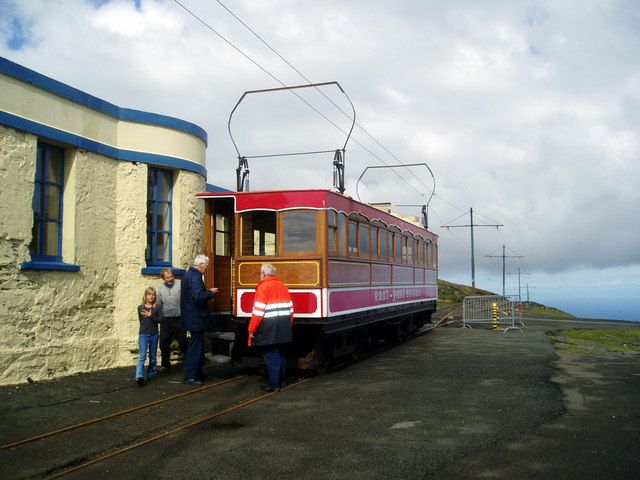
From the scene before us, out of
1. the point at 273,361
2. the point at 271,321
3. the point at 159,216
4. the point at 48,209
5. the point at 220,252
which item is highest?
the point at 159,216

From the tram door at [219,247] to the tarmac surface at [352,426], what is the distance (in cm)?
142

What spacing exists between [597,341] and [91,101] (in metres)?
16.0

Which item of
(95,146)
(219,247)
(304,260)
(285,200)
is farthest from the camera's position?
(219,247)

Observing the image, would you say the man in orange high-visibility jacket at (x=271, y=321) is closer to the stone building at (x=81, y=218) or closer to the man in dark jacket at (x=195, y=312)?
the man in dark jacket at (x=195, y=312)

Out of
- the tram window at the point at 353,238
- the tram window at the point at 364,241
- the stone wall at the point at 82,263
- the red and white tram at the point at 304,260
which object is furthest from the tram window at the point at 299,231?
the stone wall at the point at 82,263

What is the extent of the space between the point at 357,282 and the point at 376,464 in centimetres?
641

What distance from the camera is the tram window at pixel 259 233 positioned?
10.5m

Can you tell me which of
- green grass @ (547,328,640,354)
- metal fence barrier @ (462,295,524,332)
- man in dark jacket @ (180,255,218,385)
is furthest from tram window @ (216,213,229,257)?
metal fence barrier @ (462,295,524,332)

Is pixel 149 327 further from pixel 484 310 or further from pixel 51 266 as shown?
pixel 484 310

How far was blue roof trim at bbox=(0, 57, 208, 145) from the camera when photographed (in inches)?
367

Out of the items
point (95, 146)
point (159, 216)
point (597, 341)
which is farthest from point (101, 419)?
point (597, 341)

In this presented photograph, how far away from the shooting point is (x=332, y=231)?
10.6 m

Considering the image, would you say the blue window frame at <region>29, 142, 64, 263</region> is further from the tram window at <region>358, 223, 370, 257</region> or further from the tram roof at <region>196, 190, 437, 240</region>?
the tram window at <region>358, 223, 370, 257</region>

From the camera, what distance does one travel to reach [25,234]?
369 inches
